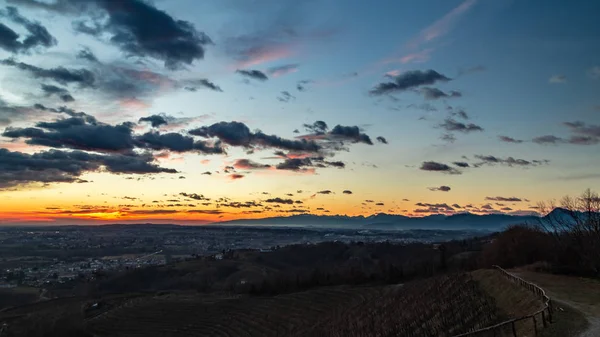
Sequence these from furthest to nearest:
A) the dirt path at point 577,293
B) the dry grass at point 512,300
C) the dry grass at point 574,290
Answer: the dry grass at point 574,290
the dirt path at point 577,293
the dry grass at point 512,300

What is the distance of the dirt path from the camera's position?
3181 cm

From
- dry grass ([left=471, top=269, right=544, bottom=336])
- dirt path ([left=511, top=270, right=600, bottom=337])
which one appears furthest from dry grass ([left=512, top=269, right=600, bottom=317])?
dry grass ([left=471, top=269, right=544, bottom=336])

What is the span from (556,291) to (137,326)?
8843 cm

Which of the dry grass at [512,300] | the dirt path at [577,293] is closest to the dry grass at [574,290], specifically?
the dirt path at [577,293]

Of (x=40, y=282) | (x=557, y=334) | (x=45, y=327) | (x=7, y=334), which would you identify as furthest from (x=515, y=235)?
(x=40, y=282)

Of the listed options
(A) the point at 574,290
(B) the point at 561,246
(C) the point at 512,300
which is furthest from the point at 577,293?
(B) the point at 561,246

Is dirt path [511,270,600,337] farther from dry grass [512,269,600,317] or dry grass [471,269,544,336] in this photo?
dry grass [471,269,544,336]

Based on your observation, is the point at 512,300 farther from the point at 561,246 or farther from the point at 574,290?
the point at 561,246

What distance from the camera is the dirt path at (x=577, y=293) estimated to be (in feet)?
104

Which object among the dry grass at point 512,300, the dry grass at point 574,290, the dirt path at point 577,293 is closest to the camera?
the dry grass at point 512,300

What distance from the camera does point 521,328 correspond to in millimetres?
30391

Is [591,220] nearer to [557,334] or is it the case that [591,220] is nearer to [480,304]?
[480,304]

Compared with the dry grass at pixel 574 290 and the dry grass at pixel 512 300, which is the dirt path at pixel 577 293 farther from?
the dry grass at pixel 512 300

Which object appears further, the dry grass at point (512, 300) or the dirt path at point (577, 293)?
the dirt path at point (577, 293)
